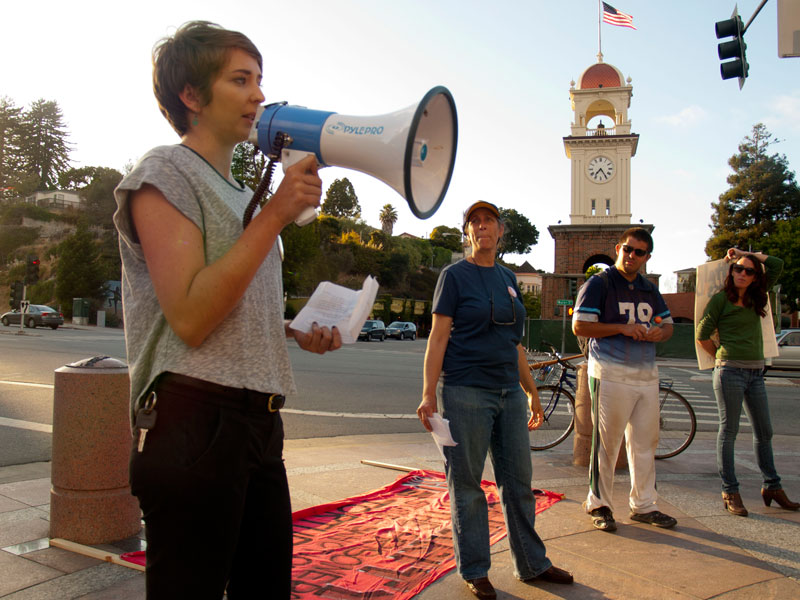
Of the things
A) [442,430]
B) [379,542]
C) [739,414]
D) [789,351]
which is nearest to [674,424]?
[739,414]

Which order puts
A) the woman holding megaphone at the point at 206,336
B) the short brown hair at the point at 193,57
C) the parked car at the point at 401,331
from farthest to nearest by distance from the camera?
1. the parked car at the point at 401,331
2. the short brown hair at the point at 193,57
3. the woman holding megaphone at the point at 206,336

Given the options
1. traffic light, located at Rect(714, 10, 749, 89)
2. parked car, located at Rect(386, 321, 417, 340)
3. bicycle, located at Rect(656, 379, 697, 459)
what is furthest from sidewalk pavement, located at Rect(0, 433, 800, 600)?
parked car, located at Rect(386, 321, 417, 340)

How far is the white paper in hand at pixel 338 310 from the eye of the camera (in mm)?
1735

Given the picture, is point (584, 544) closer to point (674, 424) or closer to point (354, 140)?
point (354, 140)

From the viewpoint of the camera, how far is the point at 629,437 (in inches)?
175

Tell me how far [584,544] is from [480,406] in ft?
4.46

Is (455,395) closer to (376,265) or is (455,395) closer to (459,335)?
(459,335)

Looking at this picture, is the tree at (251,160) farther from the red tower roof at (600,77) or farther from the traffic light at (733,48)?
the red tower roof at (600,77)

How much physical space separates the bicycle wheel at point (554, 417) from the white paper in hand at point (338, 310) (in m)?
5.61

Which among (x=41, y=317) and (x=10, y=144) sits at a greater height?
(x=10, y=144)

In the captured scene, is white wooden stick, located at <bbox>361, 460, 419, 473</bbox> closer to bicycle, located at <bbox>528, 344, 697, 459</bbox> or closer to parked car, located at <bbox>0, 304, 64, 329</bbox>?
bicycle, located at <bbox>528, 344, 697, 459</bbox>

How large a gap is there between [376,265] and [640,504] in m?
73.0

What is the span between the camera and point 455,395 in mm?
3320

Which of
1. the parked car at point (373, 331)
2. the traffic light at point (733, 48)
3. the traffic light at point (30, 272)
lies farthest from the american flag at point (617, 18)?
the traffic light at point (30, 272)
